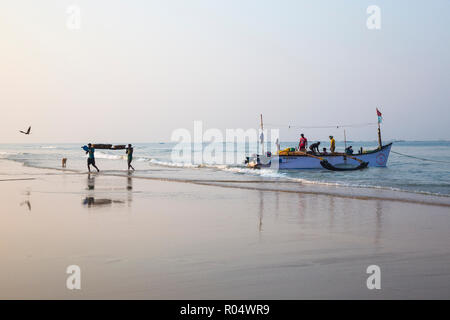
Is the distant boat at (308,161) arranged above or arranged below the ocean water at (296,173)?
above

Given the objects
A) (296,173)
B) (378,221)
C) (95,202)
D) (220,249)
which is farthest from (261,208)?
(296,173)

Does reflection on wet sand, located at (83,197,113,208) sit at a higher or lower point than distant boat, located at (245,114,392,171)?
lower

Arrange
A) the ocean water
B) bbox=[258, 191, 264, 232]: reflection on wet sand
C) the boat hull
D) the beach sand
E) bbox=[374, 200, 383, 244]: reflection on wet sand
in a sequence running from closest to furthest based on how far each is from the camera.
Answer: the beach sand < bbox=[374, 200, 383, 244]: reflection on wet sand < bbox=[258, 191, 264, 232]: reflection on wet sand < the ocean water < the boat hull

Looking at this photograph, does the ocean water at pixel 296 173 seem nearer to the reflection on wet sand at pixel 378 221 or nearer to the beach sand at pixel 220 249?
the reflection on wet sand at pixel 378 221

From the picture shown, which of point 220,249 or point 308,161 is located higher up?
point 308,161

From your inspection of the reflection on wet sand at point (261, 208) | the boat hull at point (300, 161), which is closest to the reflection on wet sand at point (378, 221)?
the reflection on wet sand at point (261, 208)

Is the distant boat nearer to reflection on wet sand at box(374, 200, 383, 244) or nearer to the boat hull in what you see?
the boat hull

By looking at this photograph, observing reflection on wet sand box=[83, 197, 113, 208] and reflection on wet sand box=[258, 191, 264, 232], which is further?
reflection on wet sand box=[83, 197, 113, 208]

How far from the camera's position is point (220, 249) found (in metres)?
7.76

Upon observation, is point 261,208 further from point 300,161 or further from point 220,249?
point 300,161

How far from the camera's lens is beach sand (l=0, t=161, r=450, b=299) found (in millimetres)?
5625

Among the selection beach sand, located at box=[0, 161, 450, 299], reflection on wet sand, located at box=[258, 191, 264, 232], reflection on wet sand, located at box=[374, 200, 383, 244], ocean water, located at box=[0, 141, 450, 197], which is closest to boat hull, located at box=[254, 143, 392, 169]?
ocean water, located at box=[0, 141, 450, 197]

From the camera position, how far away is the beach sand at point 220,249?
5.62 meters
